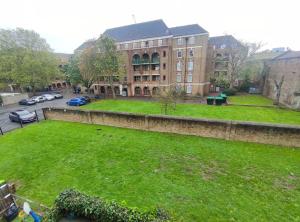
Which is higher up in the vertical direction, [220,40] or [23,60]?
[220,40]

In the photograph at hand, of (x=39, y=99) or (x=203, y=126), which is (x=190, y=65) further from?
(x=39, y=99)

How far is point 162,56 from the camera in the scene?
3198 centimetres

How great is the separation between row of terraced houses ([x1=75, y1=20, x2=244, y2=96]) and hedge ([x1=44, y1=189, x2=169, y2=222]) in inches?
999

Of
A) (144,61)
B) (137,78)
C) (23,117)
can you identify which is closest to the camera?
(23,117)

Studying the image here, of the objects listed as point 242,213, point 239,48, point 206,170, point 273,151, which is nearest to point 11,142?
point 206,170

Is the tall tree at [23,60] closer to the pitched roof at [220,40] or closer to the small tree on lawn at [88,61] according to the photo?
the small tree on lawn at [88,61]

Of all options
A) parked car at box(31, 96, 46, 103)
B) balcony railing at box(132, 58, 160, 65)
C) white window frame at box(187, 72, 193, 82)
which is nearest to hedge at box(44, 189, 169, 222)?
balcony railing at box(132, 58, 160, 65)

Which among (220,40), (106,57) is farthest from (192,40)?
(106,57)

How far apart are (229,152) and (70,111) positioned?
49.0 ft

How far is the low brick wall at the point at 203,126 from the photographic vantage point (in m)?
9.98

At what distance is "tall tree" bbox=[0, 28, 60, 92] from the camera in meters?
30.4

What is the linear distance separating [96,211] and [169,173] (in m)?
4.34

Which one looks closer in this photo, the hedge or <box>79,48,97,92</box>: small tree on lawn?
the hedge

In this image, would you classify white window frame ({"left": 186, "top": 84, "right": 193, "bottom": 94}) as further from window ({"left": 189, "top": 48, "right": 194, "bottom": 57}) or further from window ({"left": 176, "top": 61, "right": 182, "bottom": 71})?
window ({"left": 189, "top": 48, "right": 194, "bottom": 57})
